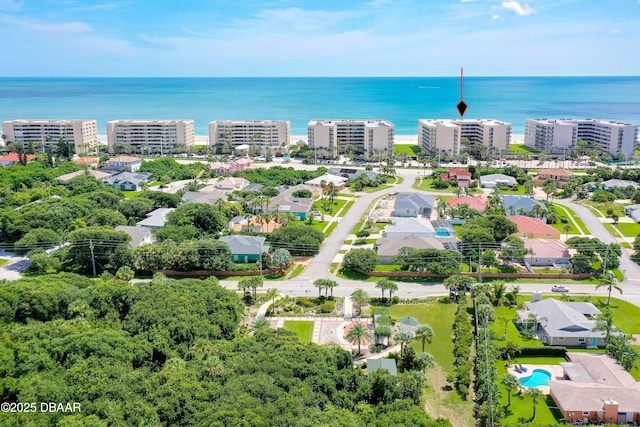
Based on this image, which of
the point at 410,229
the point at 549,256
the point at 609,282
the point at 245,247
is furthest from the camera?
the point at 410,229

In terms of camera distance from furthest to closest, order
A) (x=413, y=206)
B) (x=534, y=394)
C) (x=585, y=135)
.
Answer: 1. (x=585, y=135)
2. (x=413, y=206)
3. (x=534, y=394)


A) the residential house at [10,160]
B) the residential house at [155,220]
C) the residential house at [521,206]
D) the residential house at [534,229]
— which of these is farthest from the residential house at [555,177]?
the residential house at [10,160]

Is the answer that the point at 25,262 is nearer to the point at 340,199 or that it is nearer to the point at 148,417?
the point at 148,417

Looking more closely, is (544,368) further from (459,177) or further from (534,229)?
(459,177)

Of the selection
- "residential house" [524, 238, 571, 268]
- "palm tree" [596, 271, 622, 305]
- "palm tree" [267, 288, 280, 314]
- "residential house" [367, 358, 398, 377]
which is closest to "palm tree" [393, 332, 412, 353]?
"residential house" [367, 358, 398, 377]

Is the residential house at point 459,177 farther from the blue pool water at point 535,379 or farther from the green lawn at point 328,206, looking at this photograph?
the blue pool water at point 535,379

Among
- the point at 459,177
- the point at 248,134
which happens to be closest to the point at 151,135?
the point at 248,134
